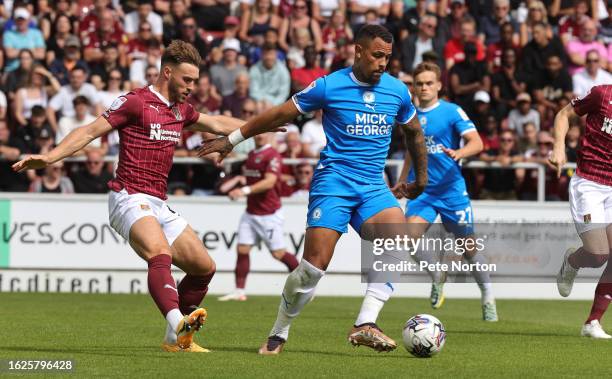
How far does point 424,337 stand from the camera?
1005 centimetres

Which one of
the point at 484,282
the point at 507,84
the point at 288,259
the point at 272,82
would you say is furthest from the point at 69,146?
the point at 507,84

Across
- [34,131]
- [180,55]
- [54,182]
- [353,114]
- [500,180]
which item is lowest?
[54,182]

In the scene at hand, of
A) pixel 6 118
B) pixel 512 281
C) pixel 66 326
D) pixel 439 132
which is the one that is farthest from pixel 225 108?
pixel 66 326

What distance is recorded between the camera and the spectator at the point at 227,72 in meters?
22.9

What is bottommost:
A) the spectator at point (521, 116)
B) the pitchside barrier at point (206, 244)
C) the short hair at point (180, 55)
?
the pitchside barrier at point (206, 244)

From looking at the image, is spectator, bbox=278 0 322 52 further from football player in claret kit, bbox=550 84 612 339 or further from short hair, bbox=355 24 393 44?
short hair, bbox=355 24 393 44

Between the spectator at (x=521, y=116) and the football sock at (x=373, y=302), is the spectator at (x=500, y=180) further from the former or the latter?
the football sock at (x=373, y=302)

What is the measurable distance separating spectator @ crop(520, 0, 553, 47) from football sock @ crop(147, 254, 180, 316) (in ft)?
49.0

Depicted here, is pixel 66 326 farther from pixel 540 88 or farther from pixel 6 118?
pixel 540 88

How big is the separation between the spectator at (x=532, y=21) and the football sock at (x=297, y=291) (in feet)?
47.9

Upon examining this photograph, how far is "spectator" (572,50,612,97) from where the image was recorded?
22922mm

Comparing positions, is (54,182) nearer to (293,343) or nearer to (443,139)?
(443,139)

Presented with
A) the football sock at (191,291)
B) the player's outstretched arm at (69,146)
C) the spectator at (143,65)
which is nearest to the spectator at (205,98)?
the spectator at (143,65)

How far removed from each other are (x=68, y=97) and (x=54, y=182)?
6.71 ft
